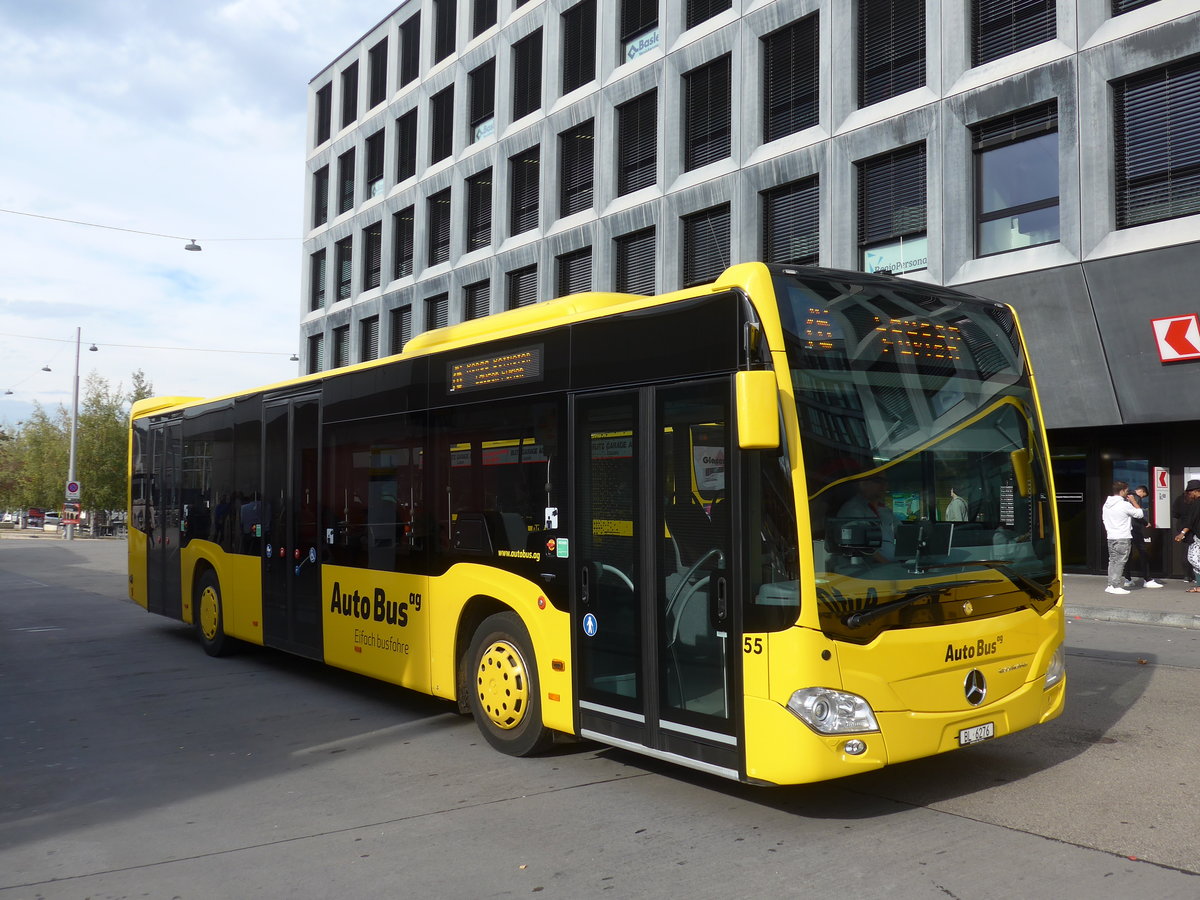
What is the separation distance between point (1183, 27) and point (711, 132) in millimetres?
9466

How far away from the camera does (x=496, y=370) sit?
23.5 ft

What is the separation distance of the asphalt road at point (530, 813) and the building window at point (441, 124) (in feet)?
83.9

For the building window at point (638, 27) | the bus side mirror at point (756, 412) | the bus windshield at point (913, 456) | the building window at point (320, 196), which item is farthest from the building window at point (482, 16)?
the bus side mirror at point (756, 412)

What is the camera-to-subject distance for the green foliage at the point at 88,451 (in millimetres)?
52500

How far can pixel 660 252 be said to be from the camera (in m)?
23.0

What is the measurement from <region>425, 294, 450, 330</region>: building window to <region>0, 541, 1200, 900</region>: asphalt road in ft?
75.9

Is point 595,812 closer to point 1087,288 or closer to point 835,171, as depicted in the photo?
point 1087,288

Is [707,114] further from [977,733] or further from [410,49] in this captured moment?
[977,733]

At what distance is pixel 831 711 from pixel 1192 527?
43.5ft

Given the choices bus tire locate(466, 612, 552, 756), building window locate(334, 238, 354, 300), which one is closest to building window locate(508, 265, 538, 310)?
building window locate(334, 238, 354, 300)

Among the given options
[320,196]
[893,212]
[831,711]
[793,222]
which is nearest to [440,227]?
[320,196]

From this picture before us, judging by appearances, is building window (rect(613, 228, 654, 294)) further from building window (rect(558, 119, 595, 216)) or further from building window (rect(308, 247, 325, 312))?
building window (rect(308, 247, 325, 312))

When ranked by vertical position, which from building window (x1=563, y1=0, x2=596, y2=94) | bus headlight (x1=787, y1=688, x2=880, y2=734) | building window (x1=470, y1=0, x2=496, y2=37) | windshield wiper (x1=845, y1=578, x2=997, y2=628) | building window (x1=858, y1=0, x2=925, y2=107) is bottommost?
bus headlight (x1=787, y1=688, x2=880, y2=734)

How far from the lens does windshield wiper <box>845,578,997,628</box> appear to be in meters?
4.98
